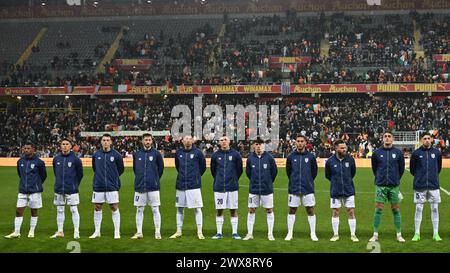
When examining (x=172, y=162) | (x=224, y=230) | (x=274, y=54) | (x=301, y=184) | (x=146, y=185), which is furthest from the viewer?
(x=274, y=54)

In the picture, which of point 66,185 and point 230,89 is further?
point 230,89

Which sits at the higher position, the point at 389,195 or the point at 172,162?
the point at 389,195

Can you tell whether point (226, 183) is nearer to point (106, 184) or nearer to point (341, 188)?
point (341, 188)

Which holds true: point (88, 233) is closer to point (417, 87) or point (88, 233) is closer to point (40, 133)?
point (40, 133)

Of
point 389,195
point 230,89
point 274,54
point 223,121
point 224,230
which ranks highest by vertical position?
point 274,54

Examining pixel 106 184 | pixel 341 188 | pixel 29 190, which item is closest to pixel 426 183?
pixel 341 188

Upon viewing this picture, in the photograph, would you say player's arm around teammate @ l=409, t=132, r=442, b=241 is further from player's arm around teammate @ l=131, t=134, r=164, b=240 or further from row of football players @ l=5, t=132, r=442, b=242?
player's arm around teammate @ l=131, t=134, r=164, b=240

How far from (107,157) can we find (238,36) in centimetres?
4084

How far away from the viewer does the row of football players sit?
12930mm

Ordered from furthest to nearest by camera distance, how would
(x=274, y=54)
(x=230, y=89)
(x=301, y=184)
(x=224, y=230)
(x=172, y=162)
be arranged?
(x=274, y=54) < (x=230, y=89) < (x=172, y=162) < (x=224, y=230) < (x=301, y=184)

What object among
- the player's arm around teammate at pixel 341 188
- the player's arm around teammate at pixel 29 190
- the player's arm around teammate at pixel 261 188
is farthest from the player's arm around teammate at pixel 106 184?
the player's arm around teammate at pixel 341 188

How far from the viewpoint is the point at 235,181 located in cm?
1332
